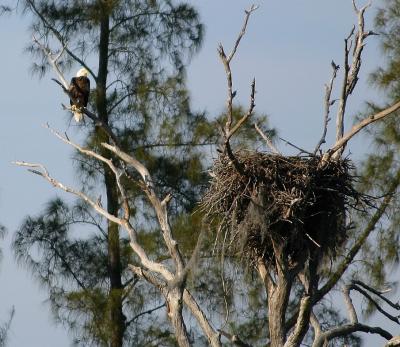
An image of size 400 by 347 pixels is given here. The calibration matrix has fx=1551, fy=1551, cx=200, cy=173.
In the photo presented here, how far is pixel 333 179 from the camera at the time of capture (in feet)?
34.2

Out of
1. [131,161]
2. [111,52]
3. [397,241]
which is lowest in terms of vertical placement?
[131,161]

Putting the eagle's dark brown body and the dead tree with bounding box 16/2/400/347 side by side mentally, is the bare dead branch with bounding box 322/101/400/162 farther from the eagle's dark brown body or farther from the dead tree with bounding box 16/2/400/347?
the eagle's dark brown body

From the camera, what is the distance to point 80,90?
1553 cm

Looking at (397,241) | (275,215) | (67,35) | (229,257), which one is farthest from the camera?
(67,35)

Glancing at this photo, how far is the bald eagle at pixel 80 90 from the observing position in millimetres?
15072

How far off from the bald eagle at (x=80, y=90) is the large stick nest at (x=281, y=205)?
4.51 m

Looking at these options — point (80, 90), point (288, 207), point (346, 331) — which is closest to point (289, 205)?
point (288, 207)

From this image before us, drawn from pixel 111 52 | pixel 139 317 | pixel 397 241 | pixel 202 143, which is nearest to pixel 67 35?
pixel 111 52

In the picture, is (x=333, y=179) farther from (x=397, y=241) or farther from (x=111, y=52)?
(x=111, y=52)

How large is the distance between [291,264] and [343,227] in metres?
0.45

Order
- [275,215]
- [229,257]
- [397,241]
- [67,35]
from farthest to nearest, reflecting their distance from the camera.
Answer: [67,35]
[397,241]
[229,257]
[275,215]

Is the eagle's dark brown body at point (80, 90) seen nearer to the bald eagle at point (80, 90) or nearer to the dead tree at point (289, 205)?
the bald eagle at point (80, 90)

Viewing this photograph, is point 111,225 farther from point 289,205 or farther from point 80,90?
point 289,205

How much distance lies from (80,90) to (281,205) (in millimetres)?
5749
